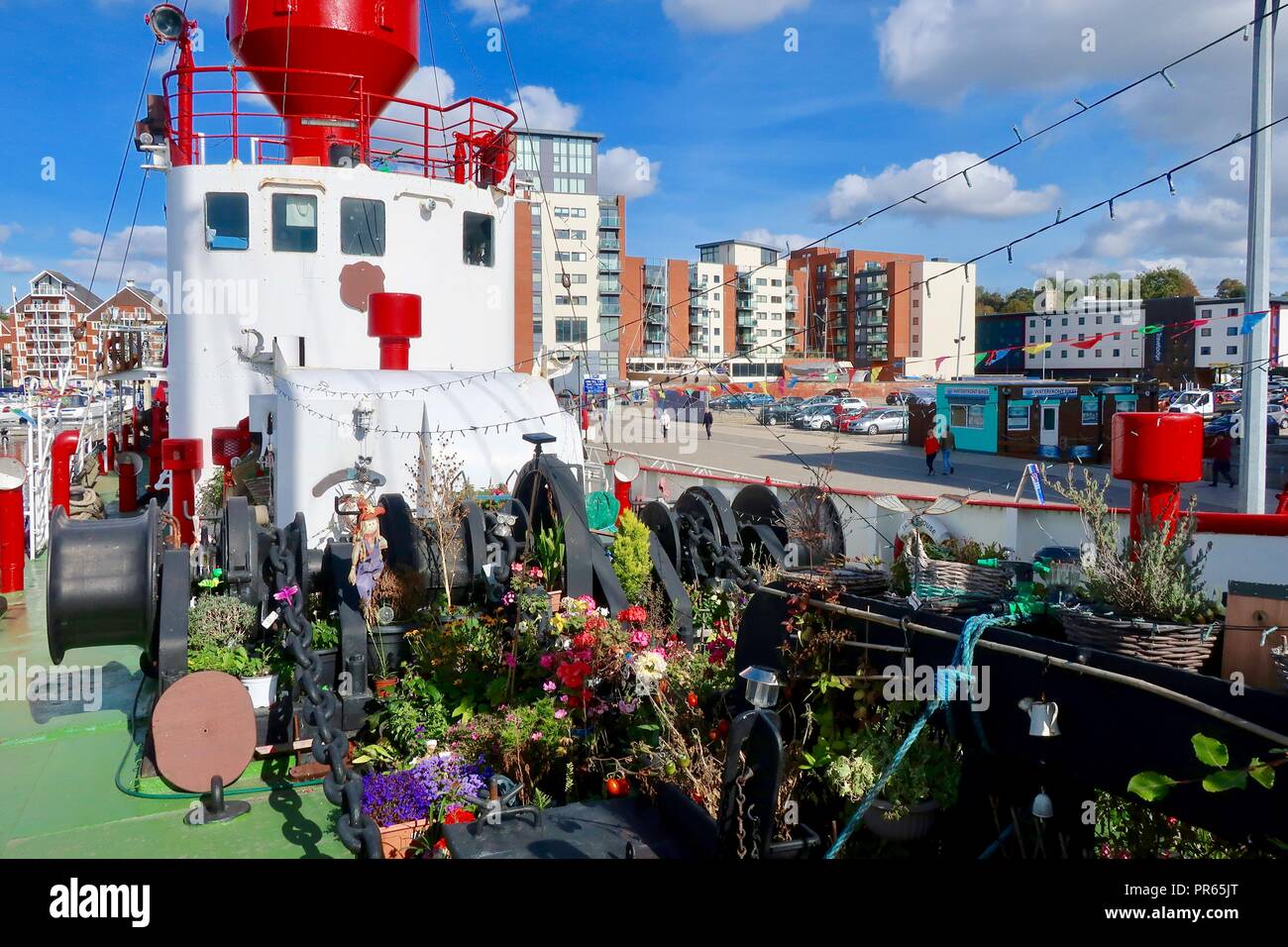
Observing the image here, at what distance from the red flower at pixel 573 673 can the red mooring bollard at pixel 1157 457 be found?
3.46 meters

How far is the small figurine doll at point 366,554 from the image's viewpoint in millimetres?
7852

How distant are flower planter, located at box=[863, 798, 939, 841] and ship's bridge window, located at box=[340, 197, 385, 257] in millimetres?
12511

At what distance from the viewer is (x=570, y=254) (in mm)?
96188

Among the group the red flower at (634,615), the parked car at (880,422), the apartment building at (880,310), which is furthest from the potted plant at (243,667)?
the apartment building at (880,310)

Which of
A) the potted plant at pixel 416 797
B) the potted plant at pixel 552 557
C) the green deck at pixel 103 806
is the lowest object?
the green deck at pixel 103 806

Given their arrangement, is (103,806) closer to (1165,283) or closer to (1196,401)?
(1196,401)

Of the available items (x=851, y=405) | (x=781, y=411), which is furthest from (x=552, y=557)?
(x=851, y=405)

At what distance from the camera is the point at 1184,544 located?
364cm

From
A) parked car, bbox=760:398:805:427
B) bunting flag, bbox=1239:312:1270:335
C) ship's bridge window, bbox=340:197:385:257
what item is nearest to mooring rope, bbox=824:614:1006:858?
bunting flag, bbox=1239:312:1270:335

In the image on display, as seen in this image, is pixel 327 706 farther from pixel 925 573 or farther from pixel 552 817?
pixel 925 573

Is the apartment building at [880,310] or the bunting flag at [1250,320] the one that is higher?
the apartment building at [880,310]

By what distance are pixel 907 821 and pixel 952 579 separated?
3.67 ft

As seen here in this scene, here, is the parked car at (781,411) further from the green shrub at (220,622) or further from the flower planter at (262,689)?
the flower planter at (262,689)
